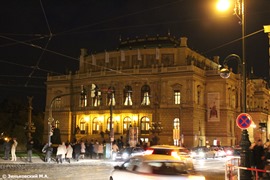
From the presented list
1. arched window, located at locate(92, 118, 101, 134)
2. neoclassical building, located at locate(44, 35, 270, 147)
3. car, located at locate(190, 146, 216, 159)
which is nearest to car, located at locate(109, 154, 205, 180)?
car, located at locate(190, 146, 216, 159)

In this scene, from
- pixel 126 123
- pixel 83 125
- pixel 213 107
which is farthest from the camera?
pixel 83 125

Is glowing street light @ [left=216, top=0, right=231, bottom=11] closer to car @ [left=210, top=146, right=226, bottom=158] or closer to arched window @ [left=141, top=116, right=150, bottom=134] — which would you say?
car @ [left=210, top=146, right=226, bottom=158]

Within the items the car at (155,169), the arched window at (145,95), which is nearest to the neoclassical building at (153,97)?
the arched window at (145,95)

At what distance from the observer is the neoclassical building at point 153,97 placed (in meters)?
69.9

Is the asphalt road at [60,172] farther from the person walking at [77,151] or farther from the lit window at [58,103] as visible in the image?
the lit window at [58,103]

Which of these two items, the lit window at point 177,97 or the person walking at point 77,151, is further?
the lit window at point 177,97

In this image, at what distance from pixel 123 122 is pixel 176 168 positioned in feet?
204

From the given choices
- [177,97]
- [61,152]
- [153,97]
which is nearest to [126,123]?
[153,97]

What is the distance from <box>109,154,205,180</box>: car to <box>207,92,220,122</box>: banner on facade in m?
60.5

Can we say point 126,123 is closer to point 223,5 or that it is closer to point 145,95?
point 145,95

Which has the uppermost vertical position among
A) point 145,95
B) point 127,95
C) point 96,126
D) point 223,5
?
point 127,95

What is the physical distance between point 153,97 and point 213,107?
9901 millimetres

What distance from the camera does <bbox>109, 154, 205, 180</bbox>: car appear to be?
1124cm

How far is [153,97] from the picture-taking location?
72438 mm
